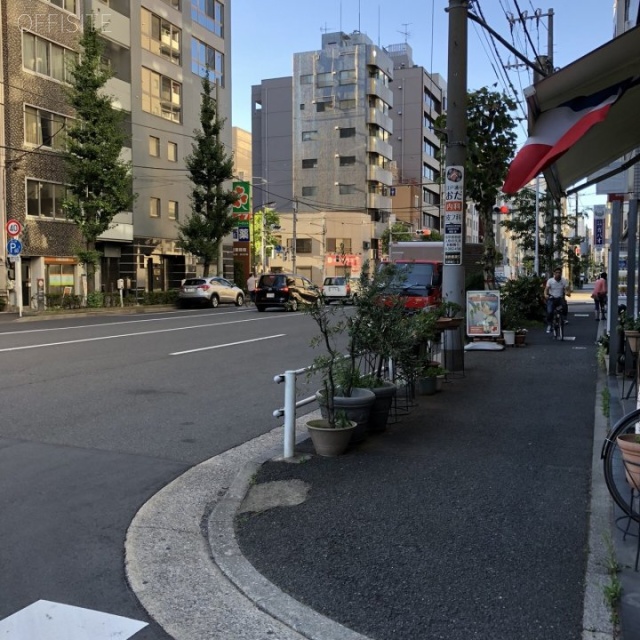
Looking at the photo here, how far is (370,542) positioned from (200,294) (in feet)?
96.9

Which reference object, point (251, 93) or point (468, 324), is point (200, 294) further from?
point (251, 93)

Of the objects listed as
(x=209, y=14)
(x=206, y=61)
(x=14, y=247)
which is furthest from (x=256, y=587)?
(x=209, y=14)

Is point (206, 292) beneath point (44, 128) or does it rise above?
beneath

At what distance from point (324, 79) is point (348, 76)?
325 centimetres

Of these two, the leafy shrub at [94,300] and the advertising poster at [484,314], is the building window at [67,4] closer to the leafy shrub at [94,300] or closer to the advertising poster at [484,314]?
the leafy shrub at [94,300]

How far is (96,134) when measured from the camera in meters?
27.9

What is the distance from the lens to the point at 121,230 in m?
34.7

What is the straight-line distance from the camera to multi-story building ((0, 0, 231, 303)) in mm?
28578

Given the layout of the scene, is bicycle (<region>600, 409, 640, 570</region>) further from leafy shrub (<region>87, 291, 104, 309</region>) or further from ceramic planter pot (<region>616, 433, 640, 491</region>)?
leafy shrub (<region>87, 291, 104, 309</region>)

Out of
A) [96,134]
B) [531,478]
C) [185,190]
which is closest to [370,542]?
[531,478]

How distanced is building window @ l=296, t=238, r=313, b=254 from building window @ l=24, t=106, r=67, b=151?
40.8 meters

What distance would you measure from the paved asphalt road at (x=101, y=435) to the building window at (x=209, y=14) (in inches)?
1345

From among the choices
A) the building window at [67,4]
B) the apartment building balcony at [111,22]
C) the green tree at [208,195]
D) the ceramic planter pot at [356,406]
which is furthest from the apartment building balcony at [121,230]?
the ceramic planter pot at [356,406]

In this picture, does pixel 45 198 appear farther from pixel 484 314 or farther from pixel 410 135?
pixel 410 135
